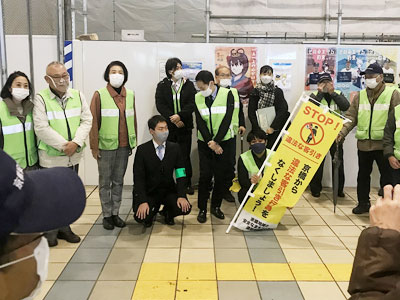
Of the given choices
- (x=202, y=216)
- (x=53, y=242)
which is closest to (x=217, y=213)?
(x=202, y=216)

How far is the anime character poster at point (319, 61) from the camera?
5582 mm

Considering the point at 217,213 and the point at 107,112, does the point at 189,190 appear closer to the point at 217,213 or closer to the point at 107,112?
the point at 217,213

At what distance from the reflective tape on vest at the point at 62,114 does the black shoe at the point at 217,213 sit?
1806 millimetres

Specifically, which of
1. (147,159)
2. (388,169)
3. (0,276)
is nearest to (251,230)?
(147,159)

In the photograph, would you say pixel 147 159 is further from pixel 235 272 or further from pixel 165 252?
pixel 235 272

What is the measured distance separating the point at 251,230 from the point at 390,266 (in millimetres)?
2975

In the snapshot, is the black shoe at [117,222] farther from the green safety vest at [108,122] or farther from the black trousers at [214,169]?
the black trousers at [214,169]

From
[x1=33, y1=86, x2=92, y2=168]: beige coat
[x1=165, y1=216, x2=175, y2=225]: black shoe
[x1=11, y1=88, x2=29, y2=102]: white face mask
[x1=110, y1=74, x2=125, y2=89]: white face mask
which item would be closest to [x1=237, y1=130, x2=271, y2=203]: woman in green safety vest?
[x1=165, y1=216, x2=175, y2=225]: black shoe

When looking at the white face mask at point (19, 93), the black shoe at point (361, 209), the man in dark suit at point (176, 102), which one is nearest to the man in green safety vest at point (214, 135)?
the man in dark suit at point (176, 102)

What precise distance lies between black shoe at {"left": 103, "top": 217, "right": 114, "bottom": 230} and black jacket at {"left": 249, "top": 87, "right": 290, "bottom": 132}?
2129 mm

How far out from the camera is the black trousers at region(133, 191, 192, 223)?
4180mm

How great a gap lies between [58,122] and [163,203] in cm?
135

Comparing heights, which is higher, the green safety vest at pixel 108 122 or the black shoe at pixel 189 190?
the green safety vest at pixel 108 122

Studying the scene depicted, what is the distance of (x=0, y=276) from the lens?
1.02m
